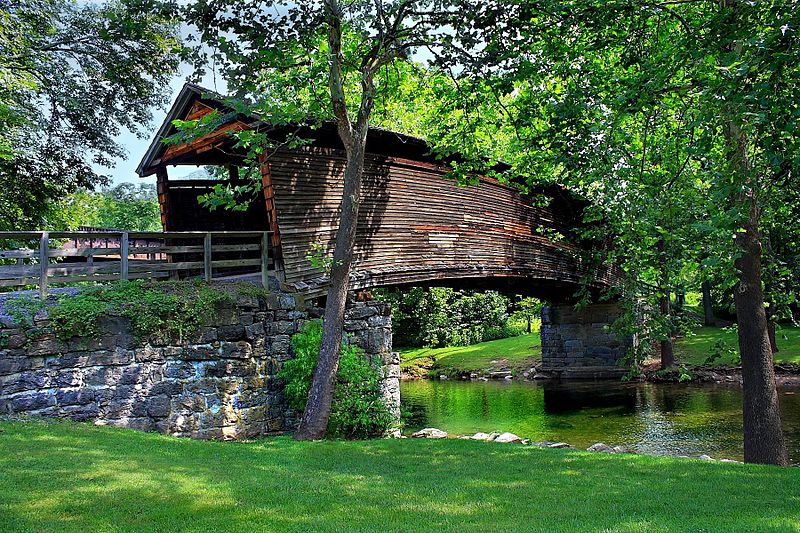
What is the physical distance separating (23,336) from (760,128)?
911 cm

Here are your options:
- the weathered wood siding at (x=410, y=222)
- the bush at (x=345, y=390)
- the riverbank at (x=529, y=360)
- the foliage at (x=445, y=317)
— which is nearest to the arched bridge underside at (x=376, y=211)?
the weathered wood siding at (x=410, y=222)

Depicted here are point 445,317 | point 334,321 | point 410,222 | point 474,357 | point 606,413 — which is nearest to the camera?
point 334,321

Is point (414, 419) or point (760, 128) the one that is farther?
point (414, 419)

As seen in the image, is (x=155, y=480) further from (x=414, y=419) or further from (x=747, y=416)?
(x=414, y=419)

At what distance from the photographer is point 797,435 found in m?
11.5

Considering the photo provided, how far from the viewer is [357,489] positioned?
561 cm

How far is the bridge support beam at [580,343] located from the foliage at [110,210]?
1696 centimetres

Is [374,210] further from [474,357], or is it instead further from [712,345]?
[712,345]

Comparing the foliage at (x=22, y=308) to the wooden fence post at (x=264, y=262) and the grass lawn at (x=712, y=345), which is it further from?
the grass lawn at (x=712, y=345)

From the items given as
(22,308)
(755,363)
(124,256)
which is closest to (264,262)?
(124,256)

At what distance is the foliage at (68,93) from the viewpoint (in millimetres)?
14289

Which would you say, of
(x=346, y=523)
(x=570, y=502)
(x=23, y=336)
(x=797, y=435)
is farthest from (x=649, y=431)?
(x=23, y=336)

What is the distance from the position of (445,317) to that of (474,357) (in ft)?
14.1

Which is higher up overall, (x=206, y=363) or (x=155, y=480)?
(x=206, y=363)
